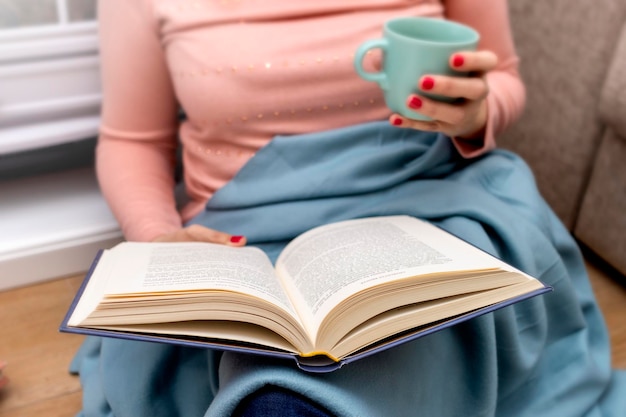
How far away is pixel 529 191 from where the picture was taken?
81 centimetres

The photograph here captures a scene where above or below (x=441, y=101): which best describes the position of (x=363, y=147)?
below

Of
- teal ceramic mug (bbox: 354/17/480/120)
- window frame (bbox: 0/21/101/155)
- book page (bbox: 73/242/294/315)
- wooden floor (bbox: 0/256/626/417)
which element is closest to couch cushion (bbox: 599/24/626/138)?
wooden floor (bbox: 0/256/626/417)

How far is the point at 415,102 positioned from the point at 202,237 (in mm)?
270

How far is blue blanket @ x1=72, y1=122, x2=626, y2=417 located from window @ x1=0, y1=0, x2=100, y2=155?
13.8 inches

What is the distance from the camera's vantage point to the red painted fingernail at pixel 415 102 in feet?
2.06

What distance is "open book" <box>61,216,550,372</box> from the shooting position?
0.52 m

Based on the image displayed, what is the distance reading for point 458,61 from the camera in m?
0.61

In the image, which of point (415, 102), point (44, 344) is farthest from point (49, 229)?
point (415, 102)

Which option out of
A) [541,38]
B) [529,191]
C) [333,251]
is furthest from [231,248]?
[541,38]

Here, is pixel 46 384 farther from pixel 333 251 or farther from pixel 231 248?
pixel 333 251

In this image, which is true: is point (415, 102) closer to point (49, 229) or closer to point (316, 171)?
point (316, 171)

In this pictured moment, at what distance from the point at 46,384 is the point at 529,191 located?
677 millimetres

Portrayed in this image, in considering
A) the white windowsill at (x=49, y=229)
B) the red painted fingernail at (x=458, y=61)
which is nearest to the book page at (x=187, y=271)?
the red painted fingernail at (x=458, y=61)

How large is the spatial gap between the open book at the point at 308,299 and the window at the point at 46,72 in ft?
1.65
